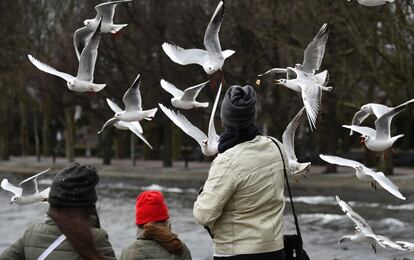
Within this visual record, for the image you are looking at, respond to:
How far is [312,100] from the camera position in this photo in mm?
6852

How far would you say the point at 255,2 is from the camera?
31969mm

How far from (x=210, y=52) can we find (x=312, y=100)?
1126 mm

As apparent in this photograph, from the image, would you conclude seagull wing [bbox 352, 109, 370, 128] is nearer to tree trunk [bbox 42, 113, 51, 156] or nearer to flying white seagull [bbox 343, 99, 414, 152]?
flying white seagull [bbox 343, 99, 414, 152]

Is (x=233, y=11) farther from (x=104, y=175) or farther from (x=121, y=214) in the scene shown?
(x=121, y=214)

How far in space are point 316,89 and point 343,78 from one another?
21.6 m

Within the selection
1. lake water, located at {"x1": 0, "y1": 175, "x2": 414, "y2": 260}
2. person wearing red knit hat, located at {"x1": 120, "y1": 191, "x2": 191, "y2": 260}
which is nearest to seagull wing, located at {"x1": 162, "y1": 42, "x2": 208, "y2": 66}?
person wearing red knit hat, located at {"x1": 120, "y1": 191, "x2": 191, "y2": 260}

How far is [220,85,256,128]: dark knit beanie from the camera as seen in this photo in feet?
14.6

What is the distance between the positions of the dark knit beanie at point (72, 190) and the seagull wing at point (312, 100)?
2.91m

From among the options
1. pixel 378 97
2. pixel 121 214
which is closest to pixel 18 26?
pixel 378 97

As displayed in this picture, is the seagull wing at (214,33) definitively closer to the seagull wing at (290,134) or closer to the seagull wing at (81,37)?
the seagull wing at (290,134)

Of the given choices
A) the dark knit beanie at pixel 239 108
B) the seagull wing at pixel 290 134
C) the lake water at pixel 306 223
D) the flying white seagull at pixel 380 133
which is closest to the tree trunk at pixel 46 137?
the lake water at pixel 306 223

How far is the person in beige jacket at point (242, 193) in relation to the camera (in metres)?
4.33

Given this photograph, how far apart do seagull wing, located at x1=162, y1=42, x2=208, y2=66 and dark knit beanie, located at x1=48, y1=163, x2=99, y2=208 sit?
380 cm

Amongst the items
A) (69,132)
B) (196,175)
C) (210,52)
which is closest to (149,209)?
(210,52)
